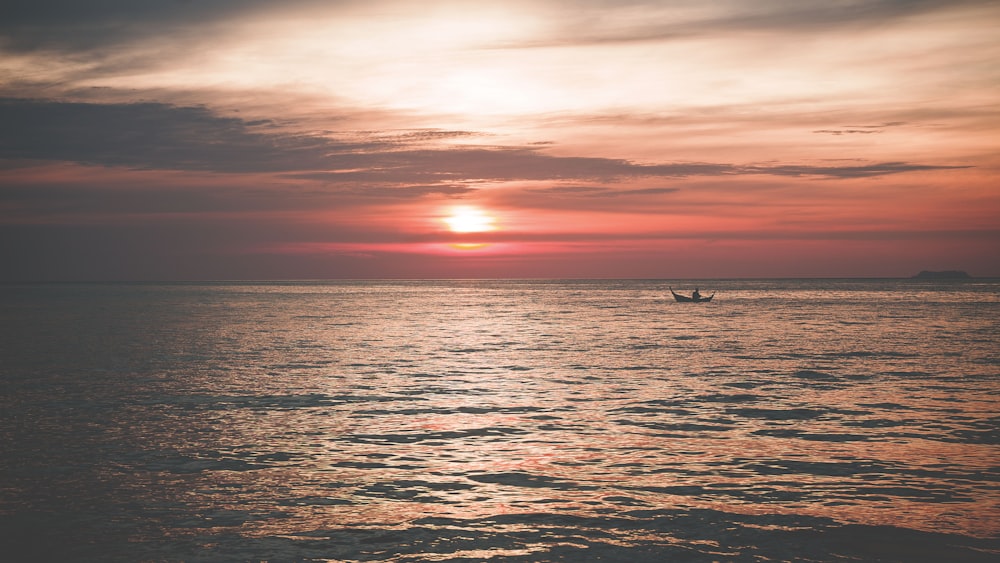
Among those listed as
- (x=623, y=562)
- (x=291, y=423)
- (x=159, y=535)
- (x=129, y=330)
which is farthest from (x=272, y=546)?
(x=129, y=330)

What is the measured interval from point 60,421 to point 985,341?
62.3 metres

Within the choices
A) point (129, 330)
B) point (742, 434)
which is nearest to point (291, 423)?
point (742, 434)

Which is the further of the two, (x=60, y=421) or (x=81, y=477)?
(x=60, y=421)

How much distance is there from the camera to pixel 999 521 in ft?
50.5

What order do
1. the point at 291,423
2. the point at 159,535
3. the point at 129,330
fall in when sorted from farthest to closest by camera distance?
1. the point at 129,330
2. the point at 291,423
3. the point at 159,535

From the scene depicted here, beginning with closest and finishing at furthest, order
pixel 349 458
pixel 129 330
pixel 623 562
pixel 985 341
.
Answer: pixel 623 562 → pixel 349 458 → pixel 985 341 → pixel 129 330

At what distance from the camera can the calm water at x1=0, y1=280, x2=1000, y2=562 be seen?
1441 centimetres

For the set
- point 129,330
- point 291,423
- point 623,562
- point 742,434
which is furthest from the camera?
point 129,330

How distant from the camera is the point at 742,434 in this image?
24406mm

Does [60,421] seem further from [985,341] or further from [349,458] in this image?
[985,341]

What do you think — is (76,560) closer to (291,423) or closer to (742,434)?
(291,423)

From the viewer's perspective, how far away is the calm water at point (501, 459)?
47.3 feet

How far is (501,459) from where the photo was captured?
21.1 m

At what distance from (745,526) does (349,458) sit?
35.2 ft
